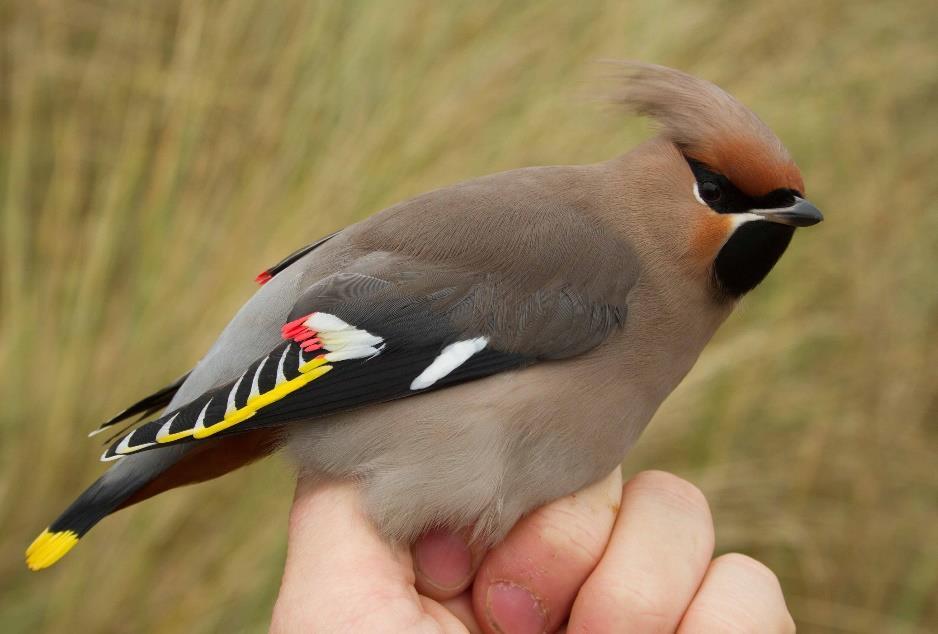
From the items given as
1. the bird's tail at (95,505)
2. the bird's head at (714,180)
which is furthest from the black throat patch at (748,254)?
the bird's tail at (95,505)

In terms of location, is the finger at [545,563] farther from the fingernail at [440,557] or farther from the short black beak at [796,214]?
the short black beak at [796,214]

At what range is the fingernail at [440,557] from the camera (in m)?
2.36

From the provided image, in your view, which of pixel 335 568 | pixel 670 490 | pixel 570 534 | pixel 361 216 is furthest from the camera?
pixel 361 216

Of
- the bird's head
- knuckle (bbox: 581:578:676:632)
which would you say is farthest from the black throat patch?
knuckle (bbox: 581:578:676:632)

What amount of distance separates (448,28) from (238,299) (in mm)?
1309

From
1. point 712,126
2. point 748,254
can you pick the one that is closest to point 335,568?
point 748,254

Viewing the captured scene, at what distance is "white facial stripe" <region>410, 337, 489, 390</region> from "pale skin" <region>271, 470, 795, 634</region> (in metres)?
0.27

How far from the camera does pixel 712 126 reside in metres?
2.43

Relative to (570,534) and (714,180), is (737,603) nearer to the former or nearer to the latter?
(570,534)

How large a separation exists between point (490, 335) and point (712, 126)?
68 cm

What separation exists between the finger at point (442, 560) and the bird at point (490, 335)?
0.07 meters

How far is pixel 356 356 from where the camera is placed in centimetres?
230

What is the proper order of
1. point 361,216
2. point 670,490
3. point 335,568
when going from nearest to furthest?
point 335,568
point 670,490
point 361,216

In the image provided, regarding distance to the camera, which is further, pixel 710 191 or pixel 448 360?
pixel 710 191
